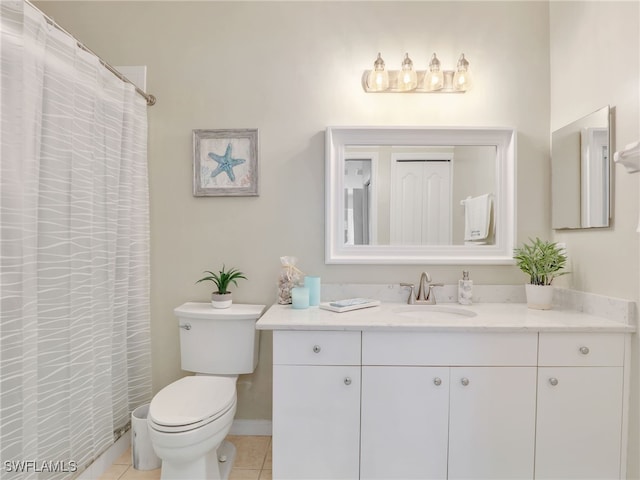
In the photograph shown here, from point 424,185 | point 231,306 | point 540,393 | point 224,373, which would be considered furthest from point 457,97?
point 224,373

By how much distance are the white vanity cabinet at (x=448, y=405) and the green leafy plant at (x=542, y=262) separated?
454 millimetres

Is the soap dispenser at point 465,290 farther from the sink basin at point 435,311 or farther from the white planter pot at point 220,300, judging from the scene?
the white planter pot at point 220,300

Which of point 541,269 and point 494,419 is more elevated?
point 541,269

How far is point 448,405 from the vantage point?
4.98 feet

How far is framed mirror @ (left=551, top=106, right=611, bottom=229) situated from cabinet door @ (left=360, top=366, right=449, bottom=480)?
40.6 inches

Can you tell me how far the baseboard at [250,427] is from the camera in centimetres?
209

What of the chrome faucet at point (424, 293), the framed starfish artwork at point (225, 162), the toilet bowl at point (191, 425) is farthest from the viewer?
the framed starfish artwork at point (225, 162)

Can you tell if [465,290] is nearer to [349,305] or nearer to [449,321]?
[449,321]

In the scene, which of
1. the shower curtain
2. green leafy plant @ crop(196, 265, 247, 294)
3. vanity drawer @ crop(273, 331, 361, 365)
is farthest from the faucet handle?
the shower curtain

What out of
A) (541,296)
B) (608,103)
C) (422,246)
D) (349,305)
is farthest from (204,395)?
(608,103)

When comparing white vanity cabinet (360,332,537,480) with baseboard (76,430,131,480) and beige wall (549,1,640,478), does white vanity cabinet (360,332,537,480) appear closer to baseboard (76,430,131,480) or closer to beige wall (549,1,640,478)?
beige wall (549,1,640,478)

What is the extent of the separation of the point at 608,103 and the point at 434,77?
796 mm

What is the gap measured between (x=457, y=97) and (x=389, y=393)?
1632mm

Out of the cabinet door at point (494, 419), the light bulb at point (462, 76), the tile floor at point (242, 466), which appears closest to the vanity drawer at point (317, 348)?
the cabinet door at point (494, 419)
